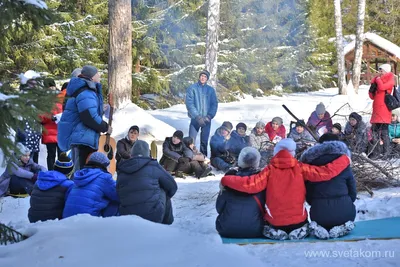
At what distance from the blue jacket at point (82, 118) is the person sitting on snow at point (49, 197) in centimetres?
91

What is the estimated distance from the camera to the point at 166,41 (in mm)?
21094

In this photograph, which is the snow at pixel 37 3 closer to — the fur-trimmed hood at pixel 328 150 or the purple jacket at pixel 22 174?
the fur-trimmed hood at pixel 328 150

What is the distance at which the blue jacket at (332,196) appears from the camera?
5.54 meters

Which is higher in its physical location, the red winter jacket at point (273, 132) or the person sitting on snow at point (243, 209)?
the red winter jacket at point (273, 132)

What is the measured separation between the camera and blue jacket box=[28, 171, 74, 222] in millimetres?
5832

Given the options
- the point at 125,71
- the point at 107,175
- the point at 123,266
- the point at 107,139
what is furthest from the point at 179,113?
the point at 123,266

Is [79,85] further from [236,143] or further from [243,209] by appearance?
[236,143]

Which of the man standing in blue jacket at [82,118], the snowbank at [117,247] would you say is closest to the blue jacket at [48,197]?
the man standing in blue jacket at [82,118]

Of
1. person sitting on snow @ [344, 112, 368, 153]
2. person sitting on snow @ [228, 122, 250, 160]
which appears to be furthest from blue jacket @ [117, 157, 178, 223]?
person sitting on snow @ [228, 122, 250, 160]

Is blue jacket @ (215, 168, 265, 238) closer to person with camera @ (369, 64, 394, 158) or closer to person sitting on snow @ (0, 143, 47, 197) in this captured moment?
person sitting on snow @ (0, 143, 47, 197)

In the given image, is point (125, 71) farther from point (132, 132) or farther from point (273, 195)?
point (273, 195)

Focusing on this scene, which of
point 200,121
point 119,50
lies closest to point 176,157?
point 200,121

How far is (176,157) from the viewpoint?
→ 9750 millimetres

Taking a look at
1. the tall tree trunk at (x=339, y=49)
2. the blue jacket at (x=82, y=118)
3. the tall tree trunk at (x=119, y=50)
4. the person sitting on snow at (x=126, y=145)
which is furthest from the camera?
the tall tree trunk at (x=339, y=49)
